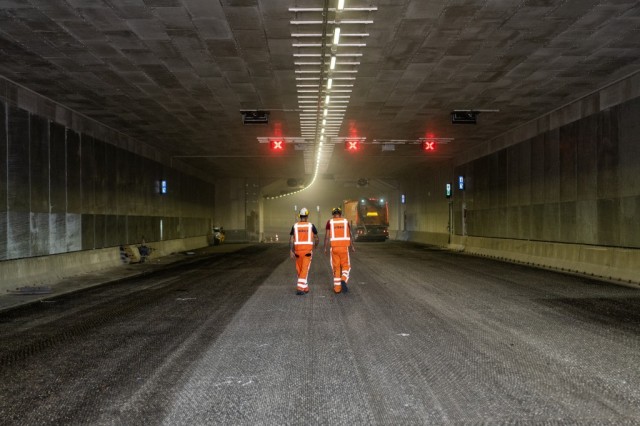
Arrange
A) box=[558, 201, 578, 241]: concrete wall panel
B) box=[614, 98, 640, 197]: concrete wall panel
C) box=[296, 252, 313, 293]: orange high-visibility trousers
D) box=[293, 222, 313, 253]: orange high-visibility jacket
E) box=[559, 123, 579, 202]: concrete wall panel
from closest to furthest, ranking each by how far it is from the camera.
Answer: box=[296, 252, 313, 293]: orange high-visibility trousers
box=[293, 222, 313, 253]: orange high-visibility jacket
box=[614, 98, 640, 197]: concrete wall panel
box=[559, 123, 579, 202]: concrete wall panel
box=[558, 201, 578, 241]: concrete wall panel

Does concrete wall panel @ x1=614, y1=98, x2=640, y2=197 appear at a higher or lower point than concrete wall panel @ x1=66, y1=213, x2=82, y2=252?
higher

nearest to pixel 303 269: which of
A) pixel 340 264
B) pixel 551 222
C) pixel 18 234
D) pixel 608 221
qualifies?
pixel 340 264

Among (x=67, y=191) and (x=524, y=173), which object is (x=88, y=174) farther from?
(x=524, y=173)

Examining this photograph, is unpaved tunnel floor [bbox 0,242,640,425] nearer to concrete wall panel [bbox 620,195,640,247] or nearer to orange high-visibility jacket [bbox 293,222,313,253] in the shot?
orange high-visibility jacket [bbox 293,222,313,253]

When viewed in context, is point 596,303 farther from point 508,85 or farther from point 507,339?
point 508,85

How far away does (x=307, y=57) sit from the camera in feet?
44.4

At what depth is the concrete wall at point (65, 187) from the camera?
14727mm

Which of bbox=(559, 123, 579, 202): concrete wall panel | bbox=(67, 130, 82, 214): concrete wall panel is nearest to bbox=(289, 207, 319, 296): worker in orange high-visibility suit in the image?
bbox=(67, 130, 82, 214): concrete wall panel

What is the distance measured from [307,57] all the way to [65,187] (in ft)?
32.7

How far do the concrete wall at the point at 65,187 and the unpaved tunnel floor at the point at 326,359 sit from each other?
12.7 feet

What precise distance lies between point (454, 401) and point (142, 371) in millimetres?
3653

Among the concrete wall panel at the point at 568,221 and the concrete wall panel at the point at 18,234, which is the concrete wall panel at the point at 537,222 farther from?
the concrete wall panel at the point at 18,234

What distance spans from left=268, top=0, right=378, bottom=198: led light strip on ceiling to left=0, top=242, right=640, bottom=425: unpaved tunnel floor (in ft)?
19.4

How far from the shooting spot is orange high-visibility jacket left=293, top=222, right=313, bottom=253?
13.1m
